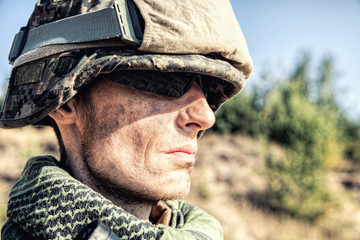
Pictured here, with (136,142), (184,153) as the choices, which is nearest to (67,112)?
(136,142)

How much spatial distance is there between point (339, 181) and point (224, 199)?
6.73 metres

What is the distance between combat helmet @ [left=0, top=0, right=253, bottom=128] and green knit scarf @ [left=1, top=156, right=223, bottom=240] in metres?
0.36

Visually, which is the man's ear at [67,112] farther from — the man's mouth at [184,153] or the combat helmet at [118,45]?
the man's mouth at [184,153]

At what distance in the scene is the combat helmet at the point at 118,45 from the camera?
Answer: 1.51m

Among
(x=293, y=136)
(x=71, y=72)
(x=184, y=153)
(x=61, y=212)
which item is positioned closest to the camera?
(x=61, y=212)

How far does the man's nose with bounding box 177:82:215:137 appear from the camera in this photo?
1679 mm

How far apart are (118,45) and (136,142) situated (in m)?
0.49

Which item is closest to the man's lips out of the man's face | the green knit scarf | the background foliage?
the man's face

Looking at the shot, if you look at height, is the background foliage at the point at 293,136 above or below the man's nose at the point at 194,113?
Answer: above

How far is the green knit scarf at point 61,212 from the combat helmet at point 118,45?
357 mm

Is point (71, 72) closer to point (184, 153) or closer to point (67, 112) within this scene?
point (67, 112)

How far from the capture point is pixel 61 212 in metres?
1.39

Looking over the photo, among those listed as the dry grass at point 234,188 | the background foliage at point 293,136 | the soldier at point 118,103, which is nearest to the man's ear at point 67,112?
the soldier at point 118,103

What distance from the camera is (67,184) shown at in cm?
145
